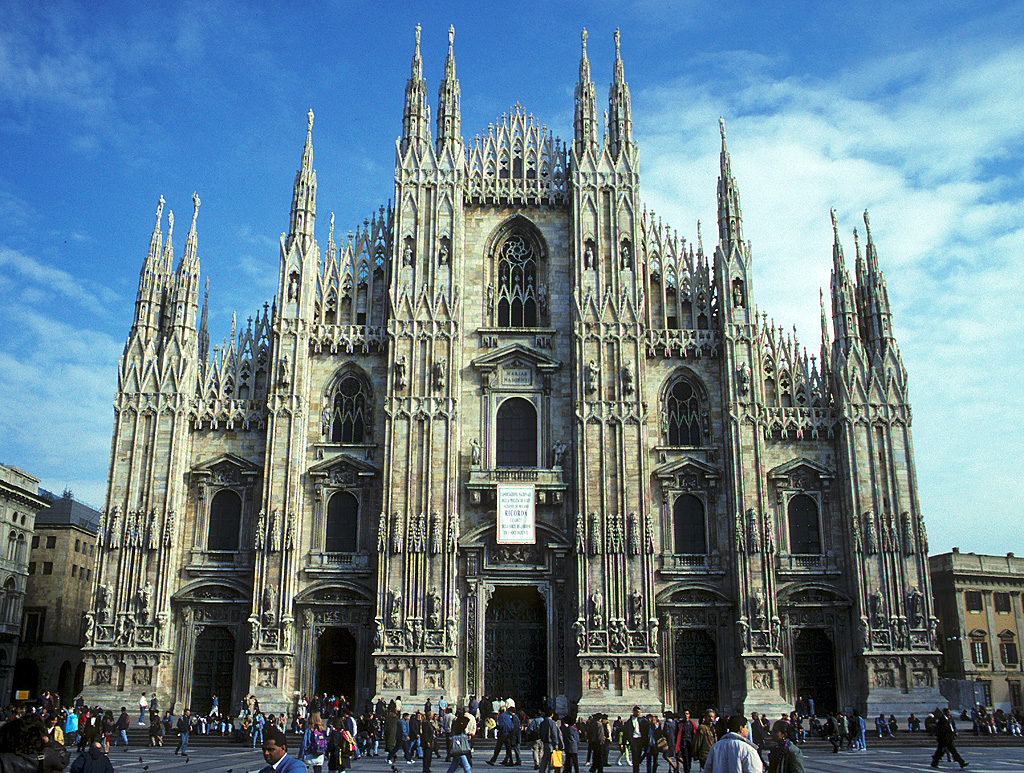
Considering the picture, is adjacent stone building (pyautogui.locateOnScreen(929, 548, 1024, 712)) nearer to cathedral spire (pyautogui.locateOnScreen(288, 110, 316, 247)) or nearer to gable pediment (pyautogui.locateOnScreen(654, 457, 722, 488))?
gable pediment (pyautogui.locateOnScreen(654, 457, 722, 488))

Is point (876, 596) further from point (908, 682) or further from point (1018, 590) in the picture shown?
point (1018, 590)

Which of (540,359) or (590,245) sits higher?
(590,245)

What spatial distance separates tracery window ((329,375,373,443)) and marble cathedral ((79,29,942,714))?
13 cm

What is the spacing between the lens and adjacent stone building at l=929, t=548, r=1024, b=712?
196 ft

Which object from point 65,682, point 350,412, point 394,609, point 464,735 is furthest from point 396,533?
point 65,682

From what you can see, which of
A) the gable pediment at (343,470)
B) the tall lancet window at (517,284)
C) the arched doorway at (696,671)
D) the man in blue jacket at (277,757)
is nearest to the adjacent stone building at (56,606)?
the gable pediment at (343,470)

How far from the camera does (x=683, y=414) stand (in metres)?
40.7

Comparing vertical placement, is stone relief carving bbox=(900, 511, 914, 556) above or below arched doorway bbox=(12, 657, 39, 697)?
above

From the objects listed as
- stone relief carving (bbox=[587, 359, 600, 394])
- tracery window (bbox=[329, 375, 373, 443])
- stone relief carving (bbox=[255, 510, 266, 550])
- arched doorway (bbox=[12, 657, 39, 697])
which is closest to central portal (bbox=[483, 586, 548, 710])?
stone relief carving (bbox=[587, 359, 600, 394])

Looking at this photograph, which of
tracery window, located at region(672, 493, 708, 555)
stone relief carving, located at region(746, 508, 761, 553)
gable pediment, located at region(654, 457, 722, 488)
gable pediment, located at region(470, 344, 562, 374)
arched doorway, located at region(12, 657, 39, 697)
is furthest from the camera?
arched doorway, located at region(12, 657, 39, 697)

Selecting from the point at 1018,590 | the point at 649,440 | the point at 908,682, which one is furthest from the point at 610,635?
the point at 1018,590

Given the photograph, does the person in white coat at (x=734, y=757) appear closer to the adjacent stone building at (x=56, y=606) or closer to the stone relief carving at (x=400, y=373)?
the stone relief carving at (x=400, y=373)

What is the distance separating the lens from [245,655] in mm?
37438

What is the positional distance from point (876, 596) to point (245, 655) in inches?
945
